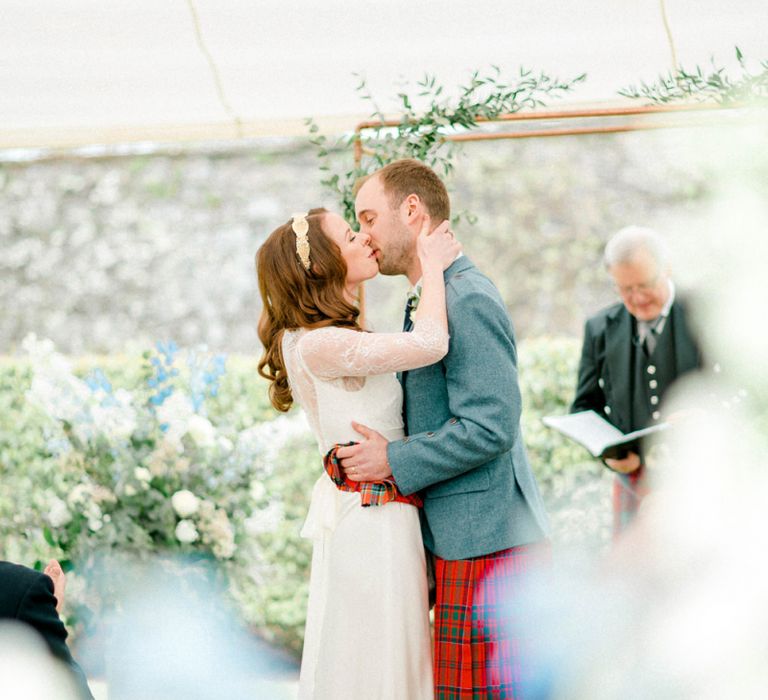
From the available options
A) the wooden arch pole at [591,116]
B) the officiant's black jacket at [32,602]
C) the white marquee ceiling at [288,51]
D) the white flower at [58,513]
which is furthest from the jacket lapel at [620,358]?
the officiant's black jacket at [32,602]

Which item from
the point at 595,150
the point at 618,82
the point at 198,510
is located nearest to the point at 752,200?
the point at 595,150

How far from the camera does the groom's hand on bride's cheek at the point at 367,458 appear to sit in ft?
8.25

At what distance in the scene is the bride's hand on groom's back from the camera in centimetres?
261

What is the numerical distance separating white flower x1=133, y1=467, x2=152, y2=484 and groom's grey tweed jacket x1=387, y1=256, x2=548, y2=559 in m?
1.29

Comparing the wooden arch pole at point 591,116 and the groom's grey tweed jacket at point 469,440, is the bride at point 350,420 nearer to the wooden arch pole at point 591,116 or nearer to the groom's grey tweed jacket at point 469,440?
the groom's grey tweed jacket at point 469,440

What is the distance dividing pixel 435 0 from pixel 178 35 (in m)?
0.91

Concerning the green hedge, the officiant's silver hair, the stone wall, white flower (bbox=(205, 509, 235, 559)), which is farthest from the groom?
the stone wall

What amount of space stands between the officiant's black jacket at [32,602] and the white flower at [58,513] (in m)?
1.60

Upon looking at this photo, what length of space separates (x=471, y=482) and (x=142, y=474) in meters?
1.45

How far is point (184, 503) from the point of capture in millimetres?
3518

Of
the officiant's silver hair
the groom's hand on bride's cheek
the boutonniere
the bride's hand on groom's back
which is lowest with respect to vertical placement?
the groom's hand on bride's cheek

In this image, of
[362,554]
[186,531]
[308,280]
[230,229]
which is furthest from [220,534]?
[230,229]

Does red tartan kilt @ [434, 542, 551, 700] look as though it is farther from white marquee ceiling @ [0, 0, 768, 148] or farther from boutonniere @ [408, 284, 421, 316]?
white marquee ceiling @ [0, 0, 768, 148]

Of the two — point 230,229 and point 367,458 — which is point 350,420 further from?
point 230,229
